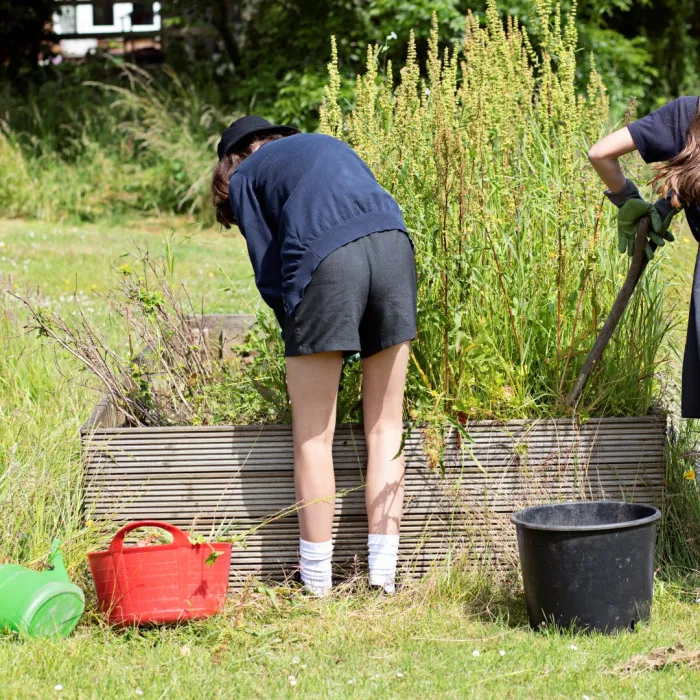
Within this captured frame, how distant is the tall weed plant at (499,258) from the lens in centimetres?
343

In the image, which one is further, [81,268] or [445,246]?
[81,268]

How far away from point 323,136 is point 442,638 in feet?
4.91

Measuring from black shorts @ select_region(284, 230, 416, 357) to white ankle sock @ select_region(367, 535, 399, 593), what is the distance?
572 mm

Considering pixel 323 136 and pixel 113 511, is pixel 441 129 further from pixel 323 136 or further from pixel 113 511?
pixel 113 511

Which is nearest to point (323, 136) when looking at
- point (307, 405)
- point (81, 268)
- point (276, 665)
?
point (307, 405)

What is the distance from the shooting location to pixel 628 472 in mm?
3385

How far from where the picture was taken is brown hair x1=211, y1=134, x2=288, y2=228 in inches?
131

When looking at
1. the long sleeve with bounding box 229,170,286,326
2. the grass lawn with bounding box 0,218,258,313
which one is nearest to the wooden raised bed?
the long sleeve with bounding box 229,170,286,326

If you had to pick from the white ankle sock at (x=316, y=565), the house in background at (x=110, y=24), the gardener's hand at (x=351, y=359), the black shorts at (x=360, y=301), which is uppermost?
the house in background at (x=110, y=24)

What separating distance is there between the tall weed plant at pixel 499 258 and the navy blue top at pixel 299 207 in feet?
1.02

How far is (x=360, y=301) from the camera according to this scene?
3.08 metres

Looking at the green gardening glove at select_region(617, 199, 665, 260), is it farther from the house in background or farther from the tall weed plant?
the house in background

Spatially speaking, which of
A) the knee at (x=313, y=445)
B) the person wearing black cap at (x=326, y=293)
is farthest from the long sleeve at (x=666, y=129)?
the knee at (x=313, y=445)

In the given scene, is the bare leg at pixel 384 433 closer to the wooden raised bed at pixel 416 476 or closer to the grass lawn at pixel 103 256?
the wooden raised bed at pixel 416 476
